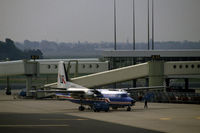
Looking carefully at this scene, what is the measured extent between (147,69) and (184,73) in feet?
21.4

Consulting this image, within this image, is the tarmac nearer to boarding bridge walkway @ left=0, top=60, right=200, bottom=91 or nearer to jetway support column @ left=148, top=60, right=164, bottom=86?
jetway support column @ left=148, top=60, right=164, bottom=86

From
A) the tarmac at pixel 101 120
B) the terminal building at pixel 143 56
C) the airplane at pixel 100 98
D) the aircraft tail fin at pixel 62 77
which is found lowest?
the tarmac at pixel 101 120

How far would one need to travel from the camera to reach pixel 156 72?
83312 mm

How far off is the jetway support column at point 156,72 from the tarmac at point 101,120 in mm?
9603

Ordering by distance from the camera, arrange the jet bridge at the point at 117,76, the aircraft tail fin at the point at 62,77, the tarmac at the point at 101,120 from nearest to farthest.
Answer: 1. the tarmac at the point at 101,120
2. the aircraft tail fin at the point at 62,77
3. the jet bridge at the point at 117,76

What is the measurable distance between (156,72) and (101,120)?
28.0 meters

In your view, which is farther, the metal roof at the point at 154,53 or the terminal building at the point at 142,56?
the terminal building at the point at 142,56

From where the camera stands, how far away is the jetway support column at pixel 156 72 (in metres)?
83.1

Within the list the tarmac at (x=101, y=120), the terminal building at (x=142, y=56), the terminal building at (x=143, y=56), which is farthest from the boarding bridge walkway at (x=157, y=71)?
the terminal building at (x=142, y=56)

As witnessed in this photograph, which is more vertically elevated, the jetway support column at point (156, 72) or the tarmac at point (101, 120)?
the jetway support column at point (156, 72)

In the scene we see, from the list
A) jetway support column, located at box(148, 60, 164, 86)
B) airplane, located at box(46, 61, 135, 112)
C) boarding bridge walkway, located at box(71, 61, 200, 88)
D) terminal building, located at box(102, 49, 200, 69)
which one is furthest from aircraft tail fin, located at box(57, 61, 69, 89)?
terminal building, located at box(102, 49, 200, 69)

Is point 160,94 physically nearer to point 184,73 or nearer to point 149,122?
point 184,73

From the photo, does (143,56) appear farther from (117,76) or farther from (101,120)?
(101,120)

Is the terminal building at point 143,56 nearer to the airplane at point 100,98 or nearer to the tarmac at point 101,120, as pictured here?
the tarmac at point 101,120
